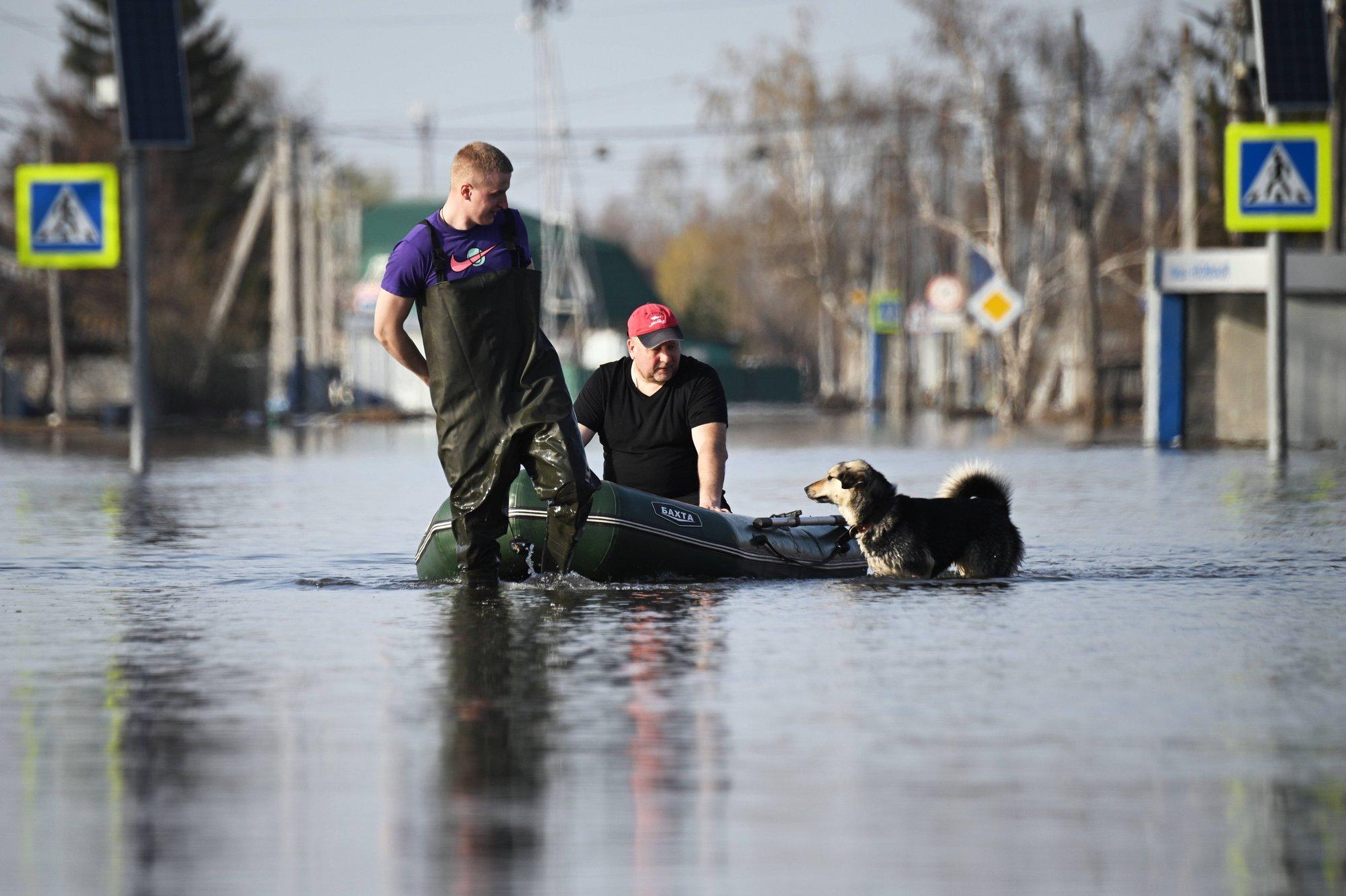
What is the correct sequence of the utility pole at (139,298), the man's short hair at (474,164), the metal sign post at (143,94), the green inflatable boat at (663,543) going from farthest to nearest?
1. the metal sign post at (143,94)
2. the utility pole at (139,298)
3. the green inflatable boat at (663,543)
4. the man's short hair at (474,164)

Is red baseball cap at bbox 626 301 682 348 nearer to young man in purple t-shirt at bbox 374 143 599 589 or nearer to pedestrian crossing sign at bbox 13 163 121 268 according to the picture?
young man in purple t-shirt at bbox 374 143 599 589

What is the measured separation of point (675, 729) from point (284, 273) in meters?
56.5

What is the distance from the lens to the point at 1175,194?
80188 millimetres

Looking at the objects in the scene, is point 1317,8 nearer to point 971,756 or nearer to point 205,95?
point 971,756

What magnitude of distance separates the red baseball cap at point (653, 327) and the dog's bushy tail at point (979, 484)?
1.78m

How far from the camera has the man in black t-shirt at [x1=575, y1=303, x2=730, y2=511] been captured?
13.7 metres

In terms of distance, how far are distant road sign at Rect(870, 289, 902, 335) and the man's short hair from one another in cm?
6158

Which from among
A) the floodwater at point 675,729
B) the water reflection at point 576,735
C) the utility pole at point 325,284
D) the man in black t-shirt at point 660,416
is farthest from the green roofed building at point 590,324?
the water reflection at point 576,735

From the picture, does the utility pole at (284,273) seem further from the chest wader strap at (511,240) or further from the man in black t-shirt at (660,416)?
the chest wader strap at (511,240)

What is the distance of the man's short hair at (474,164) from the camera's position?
11.5 meters

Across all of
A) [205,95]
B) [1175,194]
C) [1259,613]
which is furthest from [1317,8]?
[205,95]

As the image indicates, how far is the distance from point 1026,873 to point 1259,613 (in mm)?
6479

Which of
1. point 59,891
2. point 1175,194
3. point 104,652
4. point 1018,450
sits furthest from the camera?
point 1175,194

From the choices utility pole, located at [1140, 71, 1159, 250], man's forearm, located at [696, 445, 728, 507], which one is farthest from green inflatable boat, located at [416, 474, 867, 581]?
utility pole, located at [1140, 71, 1159, 250]
